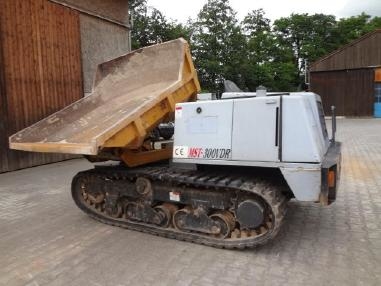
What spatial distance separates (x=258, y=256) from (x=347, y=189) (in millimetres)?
3745

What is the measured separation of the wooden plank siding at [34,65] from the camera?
9.93m

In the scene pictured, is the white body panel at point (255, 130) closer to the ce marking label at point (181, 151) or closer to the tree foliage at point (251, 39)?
the ce marking label at point (181, 151)

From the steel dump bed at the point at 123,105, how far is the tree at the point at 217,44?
3111 cm

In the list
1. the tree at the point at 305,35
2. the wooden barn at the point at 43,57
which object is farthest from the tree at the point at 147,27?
the tree at the point at 305,35

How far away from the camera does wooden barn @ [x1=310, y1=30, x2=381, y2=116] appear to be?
96.4 ft

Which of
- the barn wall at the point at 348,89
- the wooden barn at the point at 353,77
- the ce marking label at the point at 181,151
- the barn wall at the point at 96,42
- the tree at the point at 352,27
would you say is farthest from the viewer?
the tree at the point at 352,27

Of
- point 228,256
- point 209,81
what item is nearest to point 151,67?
point 228,256

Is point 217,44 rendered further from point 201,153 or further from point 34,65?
point 201,153

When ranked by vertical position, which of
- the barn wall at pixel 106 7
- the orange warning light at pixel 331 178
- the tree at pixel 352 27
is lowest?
the orange warning light at pixel 331 178

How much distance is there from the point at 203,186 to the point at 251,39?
4648 cm

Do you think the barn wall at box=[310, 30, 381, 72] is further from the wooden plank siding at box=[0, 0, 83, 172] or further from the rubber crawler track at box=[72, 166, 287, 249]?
the rubber crawler track at box=[72, 166, 287, 249]

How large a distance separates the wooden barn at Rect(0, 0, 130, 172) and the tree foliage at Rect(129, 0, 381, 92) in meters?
17.1

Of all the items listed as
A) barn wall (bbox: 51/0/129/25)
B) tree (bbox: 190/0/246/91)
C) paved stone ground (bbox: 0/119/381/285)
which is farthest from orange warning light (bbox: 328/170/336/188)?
tree (bbox: 190/0/246/91)

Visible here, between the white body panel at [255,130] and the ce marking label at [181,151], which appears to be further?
the ce marking label at [181,151]
